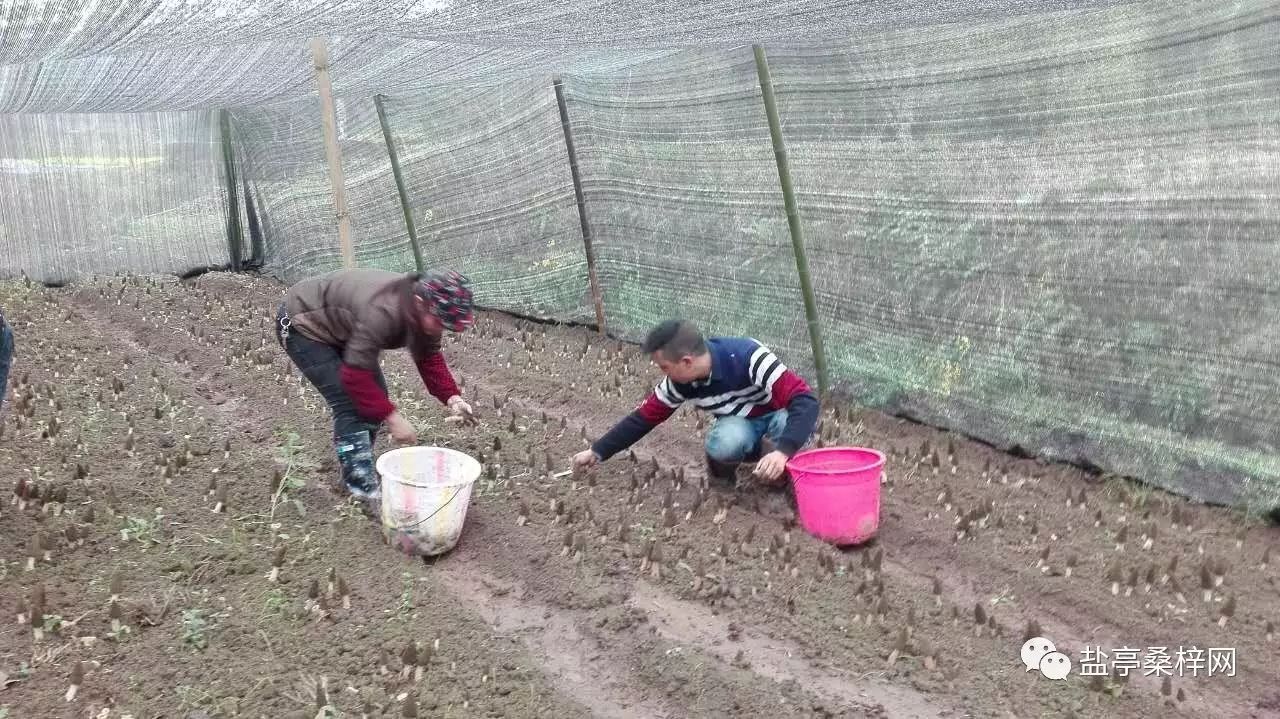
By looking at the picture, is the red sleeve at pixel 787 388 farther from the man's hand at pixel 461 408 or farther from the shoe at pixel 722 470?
the man's hand at pixel 461 408

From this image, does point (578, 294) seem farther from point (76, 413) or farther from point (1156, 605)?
point (1156, 605)

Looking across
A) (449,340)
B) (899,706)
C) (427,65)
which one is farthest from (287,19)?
(899,706)

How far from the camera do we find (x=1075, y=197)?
16.5 ft

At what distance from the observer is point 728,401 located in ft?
15.8

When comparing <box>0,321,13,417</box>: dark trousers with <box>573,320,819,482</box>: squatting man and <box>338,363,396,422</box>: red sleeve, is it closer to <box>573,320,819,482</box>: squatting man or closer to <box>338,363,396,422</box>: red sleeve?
<box>338,363,396,422</box>: red sleeve

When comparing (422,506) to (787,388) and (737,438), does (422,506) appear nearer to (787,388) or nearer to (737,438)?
(737,438)

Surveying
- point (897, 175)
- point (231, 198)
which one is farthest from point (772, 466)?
point (231, 198)

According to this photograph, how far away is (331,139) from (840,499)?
217 inches

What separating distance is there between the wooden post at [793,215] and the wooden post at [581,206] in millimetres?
2339

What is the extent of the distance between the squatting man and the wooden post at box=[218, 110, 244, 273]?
10094 millimetres

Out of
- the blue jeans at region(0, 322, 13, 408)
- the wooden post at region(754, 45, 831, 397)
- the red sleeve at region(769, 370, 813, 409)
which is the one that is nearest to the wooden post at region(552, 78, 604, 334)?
the wooden post at region(754, 45, 831, 397)

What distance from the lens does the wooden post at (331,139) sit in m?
7.69

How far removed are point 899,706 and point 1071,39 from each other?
346 centimetres

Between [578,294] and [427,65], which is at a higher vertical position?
[427,65]
